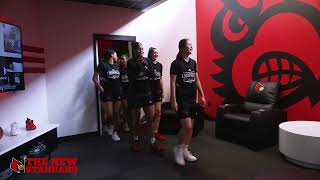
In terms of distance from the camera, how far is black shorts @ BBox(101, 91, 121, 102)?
4.30 m

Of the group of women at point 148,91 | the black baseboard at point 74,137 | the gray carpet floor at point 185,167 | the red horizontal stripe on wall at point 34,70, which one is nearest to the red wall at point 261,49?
the gray carpet floor at point 185,167

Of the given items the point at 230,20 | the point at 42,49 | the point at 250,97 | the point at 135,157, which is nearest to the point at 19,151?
the point at 135,157

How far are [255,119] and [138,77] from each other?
1.75 metres

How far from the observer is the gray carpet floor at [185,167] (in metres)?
2.68

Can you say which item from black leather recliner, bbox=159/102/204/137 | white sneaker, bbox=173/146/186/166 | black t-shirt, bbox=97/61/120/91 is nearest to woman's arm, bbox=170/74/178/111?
white sneaker, bbox=173/146/186/166

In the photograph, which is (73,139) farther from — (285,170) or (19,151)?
(285,170)

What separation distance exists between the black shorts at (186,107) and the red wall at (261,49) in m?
1.99

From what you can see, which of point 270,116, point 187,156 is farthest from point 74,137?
point 270,116

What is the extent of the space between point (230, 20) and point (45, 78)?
3.72 meters

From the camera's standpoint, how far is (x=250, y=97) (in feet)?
13.3

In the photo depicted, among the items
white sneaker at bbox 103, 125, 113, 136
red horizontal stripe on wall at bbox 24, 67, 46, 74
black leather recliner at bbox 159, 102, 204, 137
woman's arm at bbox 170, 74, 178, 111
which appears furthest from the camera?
white sneaker at bbox 103, 125, 113, 136

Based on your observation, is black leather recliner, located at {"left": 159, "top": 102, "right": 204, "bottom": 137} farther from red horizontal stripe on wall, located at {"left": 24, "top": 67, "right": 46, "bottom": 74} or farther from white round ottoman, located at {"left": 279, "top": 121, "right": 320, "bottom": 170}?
red horizontal stripe on wall, located at {"left": 24, "top": 67, "right": 46, "bottom": 74}

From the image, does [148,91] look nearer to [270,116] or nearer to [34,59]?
[270,116]

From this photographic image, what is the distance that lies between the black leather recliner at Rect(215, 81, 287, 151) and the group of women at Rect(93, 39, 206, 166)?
924mm
